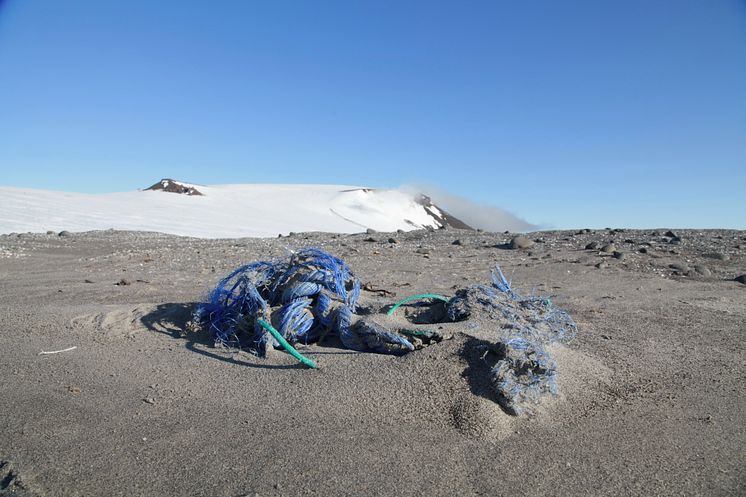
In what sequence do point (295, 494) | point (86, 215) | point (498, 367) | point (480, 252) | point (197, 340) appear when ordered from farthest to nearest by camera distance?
point (86, 215) < point (480, 252) < point (197, 340) < point (498, 367) < point (295, 494)

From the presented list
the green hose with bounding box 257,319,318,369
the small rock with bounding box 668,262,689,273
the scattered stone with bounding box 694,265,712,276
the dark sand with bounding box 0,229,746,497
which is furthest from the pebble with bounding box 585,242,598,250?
the green hose with bounding box 257,319,318,369

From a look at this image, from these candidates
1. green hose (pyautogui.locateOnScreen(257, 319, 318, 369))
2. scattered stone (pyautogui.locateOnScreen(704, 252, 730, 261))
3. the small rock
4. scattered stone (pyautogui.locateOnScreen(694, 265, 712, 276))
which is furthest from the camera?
scattered stone (pyautogui.locateOnScreen(704, 252, 730, 261))

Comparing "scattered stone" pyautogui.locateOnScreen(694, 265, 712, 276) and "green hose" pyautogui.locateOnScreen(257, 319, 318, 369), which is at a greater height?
"scattered stone" pyautogui.locateOnScreen(694, 265, 712, 276)

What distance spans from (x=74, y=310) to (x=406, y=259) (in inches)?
219

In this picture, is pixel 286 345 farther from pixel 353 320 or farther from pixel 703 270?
pixel 703 270

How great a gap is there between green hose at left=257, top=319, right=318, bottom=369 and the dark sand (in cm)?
10

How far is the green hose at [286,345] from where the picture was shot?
12.6ft

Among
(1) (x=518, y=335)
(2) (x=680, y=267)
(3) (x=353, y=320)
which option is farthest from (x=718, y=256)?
(3) (x=353, y=320)

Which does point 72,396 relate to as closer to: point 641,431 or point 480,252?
point 641,431

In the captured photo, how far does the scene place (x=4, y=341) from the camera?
15.5 feet

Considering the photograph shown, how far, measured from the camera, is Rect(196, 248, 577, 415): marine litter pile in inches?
137

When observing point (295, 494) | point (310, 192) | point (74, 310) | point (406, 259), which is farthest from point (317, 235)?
point (310, 192)

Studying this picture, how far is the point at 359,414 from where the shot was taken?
10.7 feet

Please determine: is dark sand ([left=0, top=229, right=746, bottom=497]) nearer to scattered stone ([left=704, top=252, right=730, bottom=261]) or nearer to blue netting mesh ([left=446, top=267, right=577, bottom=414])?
blue netting mesh ([left=446, top=267, right=577, bottom=414])
